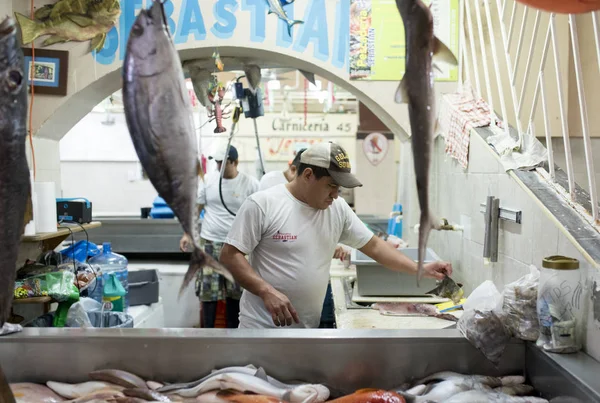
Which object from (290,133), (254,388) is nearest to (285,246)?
(254,388)

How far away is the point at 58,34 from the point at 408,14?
2.72 meters

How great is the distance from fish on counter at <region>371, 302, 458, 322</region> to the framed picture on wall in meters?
2.61

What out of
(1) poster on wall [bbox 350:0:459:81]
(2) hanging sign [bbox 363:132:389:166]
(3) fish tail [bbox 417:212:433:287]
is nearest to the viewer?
(3) fish tail [bbox 417:212:433:287]

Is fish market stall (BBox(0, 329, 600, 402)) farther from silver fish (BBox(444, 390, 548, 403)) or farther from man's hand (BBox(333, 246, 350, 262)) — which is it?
man's hand (BBox(333, 246, 350, 262))

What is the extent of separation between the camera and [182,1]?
11.4ft

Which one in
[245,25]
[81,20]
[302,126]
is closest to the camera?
[81,20]

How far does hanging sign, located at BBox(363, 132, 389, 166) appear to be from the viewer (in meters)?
8.04

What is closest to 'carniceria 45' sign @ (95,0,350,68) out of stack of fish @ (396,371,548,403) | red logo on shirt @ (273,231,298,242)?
red logo on shirt @ (273,231,298,242)

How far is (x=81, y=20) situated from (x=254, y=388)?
2435 mm

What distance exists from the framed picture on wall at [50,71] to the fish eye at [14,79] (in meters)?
2.77

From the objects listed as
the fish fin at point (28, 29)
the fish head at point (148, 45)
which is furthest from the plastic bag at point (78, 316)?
the fish head at point (148, 45)

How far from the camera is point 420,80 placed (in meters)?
0.97

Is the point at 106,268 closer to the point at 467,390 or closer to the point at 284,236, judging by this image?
the point at 284,236

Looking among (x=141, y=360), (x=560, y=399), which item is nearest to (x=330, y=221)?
(x=141, y=360)
